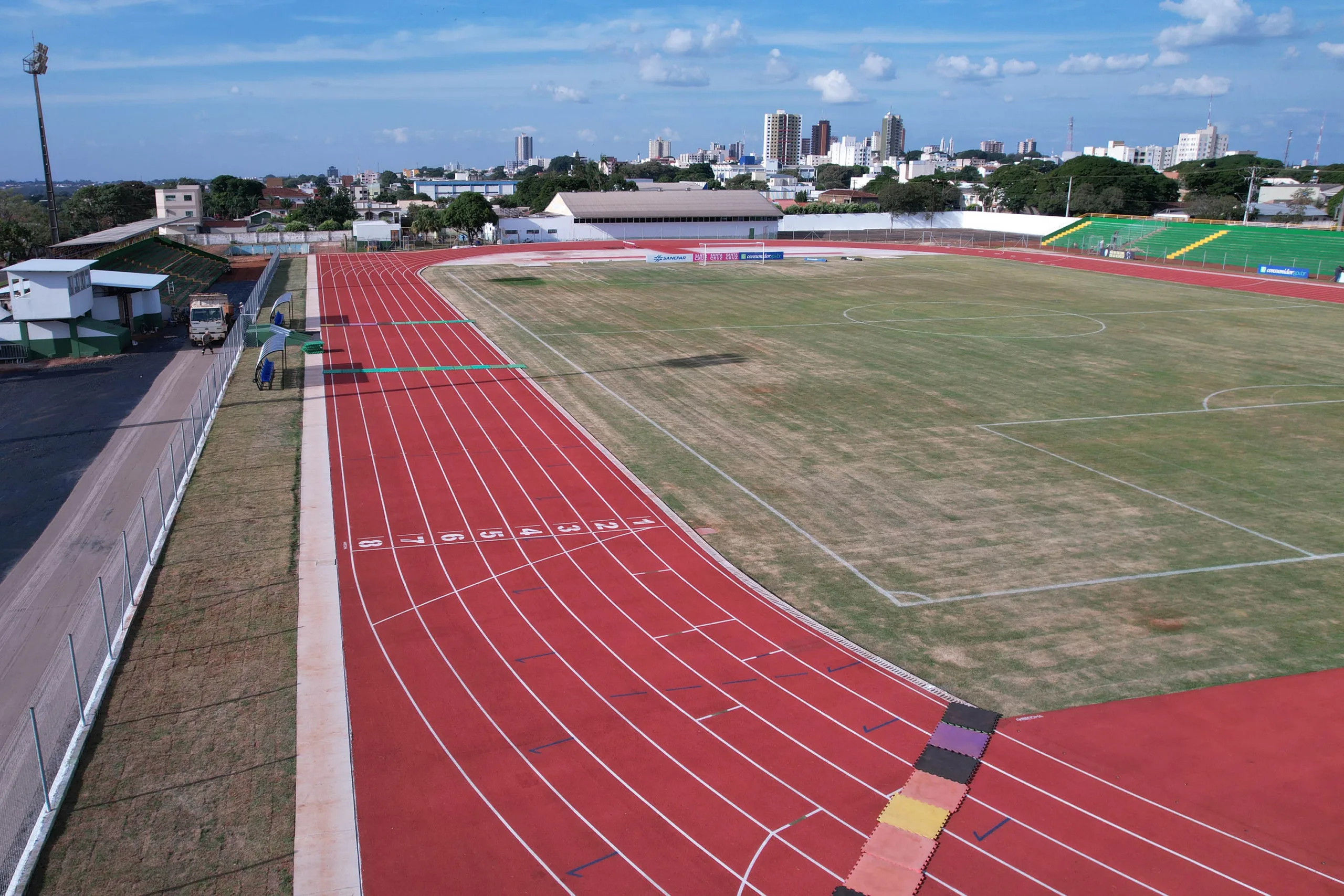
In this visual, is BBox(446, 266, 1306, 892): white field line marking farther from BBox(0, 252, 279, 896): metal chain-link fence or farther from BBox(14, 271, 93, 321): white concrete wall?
BBox(14, 271, 93, 321): white concrete wall

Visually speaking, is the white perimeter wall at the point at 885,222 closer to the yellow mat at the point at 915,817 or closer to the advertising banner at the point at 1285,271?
the advertising banner at the point at 1285,271

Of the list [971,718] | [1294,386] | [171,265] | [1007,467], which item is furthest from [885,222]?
[971,718]

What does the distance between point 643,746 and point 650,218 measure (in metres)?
89.1

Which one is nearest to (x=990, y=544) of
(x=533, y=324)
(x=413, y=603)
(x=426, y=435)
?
(x=413, y=603)

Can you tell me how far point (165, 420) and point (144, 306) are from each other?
16814 mm

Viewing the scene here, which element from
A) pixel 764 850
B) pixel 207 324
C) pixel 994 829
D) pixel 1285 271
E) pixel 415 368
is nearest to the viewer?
pixel 764 850

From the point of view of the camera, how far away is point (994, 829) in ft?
35.2

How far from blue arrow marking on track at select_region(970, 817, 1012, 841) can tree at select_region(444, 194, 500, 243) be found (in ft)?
286

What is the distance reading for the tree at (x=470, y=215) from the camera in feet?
296

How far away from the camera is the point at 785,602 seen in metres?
16.3

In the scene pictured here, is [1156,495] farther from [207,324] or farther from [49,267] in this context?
[49,267]

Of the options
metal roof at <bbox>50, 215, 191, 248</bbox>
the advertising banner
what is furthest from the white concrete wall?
the advertising banner

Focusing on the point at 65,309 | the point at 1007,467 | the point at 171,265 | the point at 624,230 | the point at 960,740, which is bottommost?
the point at 960,740

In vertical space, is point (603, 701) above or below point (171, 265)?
below
